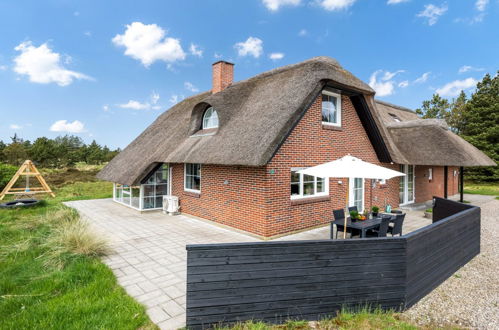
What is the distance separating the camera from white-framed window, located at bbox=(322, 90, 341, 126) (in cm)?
903

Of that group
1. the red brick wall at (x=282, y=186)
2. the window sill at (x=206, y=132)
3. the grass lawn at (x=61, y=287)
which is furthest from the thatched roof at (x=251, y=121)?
the grass lawn at (x=61, y=287)

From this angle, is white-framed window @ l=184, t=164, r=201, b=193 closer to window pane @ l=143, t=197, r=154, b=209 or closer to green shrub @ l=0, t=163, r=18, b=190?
window pane @ l=143, t=197, r=154, b=209

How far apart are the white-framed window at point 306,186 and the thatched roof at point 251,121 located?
1.65 metres

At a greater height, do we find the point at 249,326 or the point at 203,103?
the point at 203,103

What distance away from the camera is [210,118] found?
34.3 feet

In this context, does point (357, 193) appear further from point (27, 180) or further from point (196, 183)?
point (27, 180)

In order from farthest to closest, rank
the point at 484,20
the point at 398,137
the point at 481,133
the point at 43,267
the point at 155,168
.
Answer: the point at 481,133
the point at 484,20
the point at 398,137
the point at 155,168
the point at 43,267

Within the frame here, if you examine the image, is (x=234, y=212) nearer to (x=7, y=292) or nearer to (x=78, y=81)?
Answer: (x=7, y=292)

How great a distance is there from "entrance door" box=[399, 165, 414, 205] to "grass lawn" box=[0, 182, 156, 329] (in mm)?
13276

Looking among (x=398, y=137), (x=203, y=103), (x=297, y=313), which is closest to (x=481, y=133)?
(x=398, y=137)

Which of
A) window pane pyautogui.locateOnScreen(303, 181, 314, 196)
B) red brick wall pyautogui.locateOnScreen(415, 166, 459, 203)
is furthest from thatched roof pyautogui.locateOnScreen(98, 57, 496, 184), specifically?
red brick wall pyautogui.locateOnScreen(415, 166, 459, 203)

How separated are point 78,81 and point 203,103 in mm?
15299

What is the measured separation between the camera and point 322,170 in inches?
229

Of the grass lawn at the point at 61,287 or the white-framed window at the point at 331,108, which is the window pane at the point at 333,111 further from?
the grass lawn at the point at 61,287
